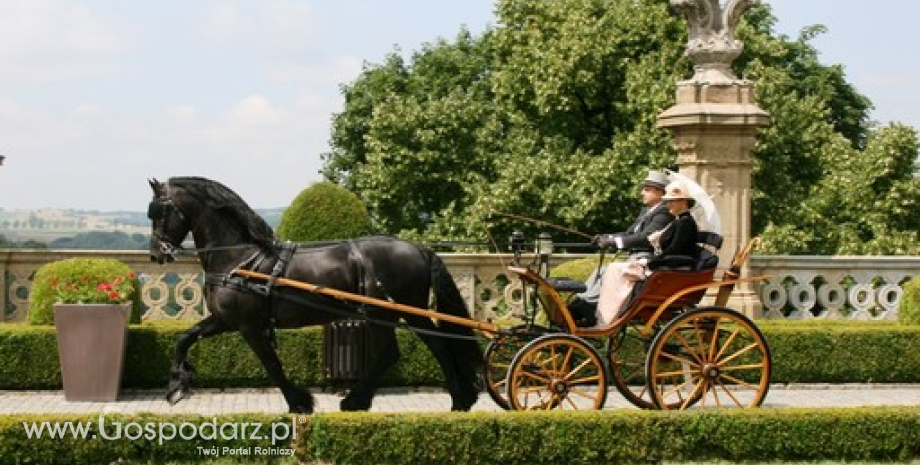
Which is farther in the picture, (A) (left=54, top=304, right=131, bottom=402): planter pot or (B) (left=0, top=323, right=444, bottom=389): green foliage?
(B) (left=0, top=323, right=444, bottom=389): green foliage

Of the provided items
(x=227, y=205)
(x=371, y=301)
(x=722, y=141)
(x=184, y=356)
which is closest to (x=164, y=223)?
(x=227, y=205)

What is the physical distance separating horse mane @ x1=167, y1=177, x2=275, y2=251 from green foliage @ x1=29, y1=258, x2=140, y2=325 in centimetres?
298

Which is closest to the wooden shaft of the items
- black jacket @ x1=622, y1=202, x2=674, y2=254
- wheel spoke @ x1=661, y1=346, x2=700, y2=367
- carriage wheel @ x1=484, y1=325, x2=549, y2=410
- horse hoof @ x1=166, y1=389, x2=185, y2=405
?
carriage wheel @ x1=484, y1=325, x2=549, y2=410

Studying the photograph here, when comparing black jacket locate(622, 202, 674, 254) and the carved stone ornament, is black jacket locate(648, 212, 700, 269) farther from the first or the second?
the carved stone ornament

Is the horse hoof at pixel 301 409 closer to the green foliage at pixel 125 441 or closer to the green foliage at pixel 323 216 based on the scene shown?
the green foliage at pixel 125 441

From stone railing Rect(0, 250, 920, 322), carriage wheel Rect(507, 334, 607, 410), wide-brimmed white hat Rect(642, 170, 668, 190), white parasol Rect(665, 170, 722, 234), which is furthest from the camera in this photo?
stone railing Rect(0, 250, 920, 322)

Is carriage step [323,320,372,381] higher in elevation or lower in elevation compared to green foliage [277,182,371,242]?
lower

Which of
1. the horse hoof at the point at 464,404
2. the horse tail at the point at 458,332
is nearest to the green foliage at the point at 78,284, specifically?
the horse tail at the point at 458,332

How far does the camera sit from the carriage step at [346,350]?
1452 cm

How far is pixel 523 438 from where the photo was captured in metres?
10.3

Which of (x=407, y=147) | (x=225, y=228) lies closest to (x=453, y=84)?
(x=407, y=147)

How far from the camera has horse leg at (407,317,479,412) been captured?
11.8 meters

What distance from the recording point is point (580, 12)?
33.6 metres

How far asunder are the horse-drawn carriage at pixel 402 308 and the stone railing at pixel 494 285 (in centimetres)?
509
